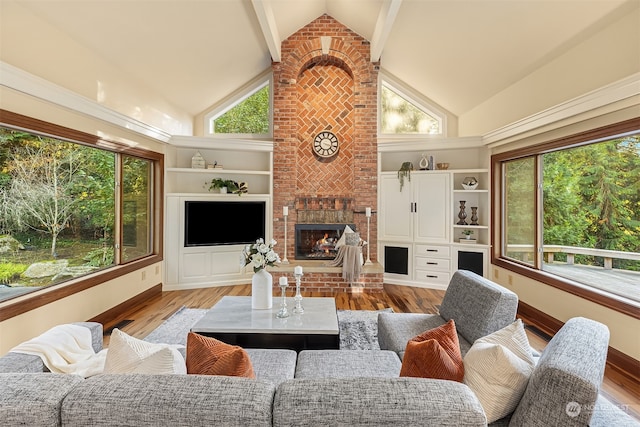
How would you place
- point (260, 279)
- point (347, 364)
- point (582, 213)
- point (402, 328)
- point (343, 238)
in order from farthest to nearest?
1. point (343, 238)
2. point (582, 213)
3. point (260, 279)
4. point (402, 328)
5. point (347, 364)

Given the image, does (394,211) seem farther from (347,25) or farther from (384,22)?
(347,25)

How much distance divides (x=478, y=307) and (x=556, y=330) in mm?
2141

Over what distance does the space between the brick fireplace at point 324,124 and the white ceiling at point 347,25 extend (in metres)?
0.31

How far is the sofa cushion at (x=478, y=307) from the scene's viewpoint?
2.21 metres

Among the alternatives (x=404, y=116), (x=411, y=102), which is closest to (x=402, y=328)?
(x=404, y=116)

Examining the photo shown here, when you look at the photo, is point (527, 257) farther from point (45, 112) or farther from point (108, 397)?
point (45, 112)

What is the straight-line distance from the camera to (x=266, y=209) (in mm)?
5898

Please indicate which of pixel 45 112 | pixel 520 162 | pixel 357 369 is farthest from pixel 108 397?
pixel 520 162

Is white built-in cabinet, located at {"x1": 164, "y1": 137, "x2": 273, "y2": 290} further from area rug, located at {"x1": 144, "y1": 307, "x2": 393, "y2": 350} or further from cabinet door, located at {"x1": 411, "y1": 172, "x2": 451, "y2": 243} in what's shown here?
cabinet door, located at {"x1": 411, "y1": 172, "x2": 451, "y2": 243}

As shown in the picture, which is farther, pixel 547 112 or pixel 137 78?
pixel 137 78

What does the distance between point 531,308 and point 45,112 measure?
18.7ft

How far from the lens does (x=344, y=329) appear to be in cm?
369

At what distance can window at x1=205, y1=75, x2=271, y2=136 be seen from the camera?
20.6 ft

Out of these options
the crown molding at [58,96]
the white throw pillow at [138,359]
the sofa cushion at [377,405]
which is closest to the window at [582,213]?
the sofa cushion at [377,405]
